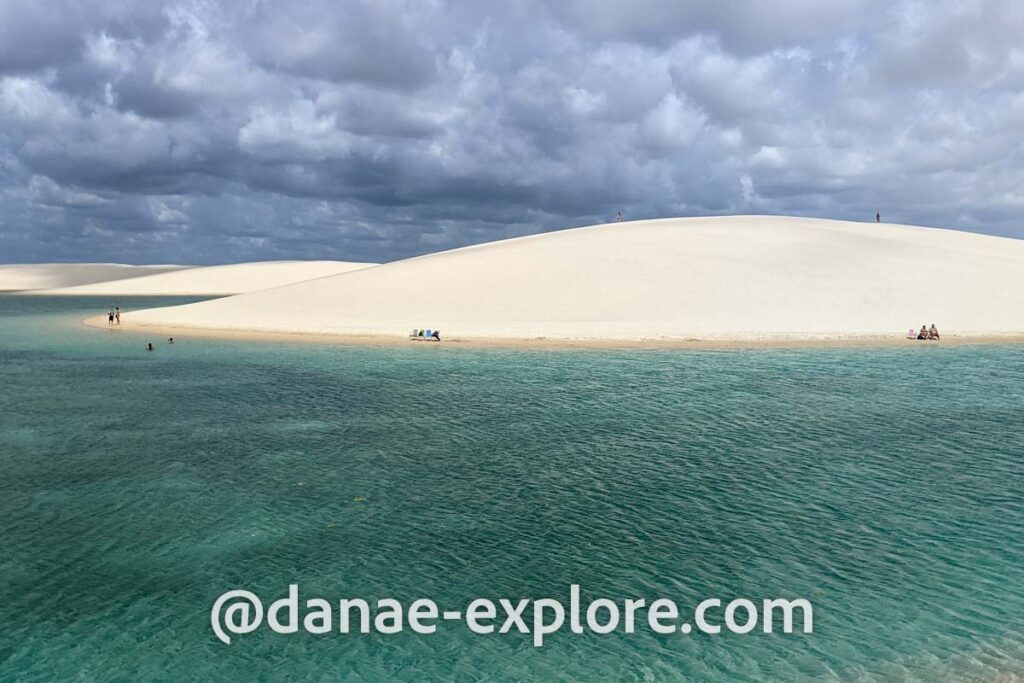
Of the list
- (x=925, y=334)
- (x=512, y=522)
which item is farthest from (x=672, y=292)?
(x=512, y=522)

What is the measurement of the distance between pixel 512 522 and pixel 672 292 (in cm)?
5748

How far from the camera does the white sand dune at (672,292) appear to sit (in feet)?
202

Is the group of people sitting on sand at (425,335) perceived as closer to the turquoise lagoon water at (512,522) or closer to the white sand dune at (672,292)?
the white sand dune at (672,292)

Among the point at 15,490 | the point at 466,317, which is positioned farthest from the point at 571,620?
the point at 466,317

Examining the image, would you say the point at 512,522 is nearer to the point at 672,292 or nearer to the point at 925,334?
the point at 925,334

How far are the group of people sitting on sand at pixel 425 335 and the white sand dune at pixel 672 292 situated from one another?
2.73 m

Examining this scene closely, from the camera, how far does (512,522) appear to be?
16625 millimetres

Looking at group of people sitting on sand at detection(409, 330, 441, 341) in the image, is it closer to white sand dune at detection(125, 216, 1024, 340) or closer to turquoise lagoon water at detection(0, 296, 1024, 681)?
white sand dune at detection(125, 216, 1024, 340)

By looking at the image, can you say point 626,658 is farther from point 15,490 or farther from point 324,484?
point 15,490

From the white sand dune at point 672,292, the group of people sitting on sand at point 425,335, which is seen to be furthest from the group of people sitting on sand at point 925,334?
the group of people sitting on sand at point 425,335

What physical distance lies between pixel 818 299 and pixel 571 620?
207ft

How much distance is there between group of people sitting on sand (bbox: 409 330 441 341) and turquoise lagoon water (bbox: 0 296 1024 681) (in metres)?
22.1

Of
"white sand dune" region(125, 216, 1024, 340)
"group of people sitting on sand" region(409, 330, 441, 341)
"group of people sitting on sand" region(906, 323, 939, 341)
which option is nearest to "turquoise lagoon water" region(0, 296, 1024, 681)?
"group of people sitting on sand" region(409, 330, 441, 341)

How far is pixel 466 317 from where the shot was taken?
67.2 m
